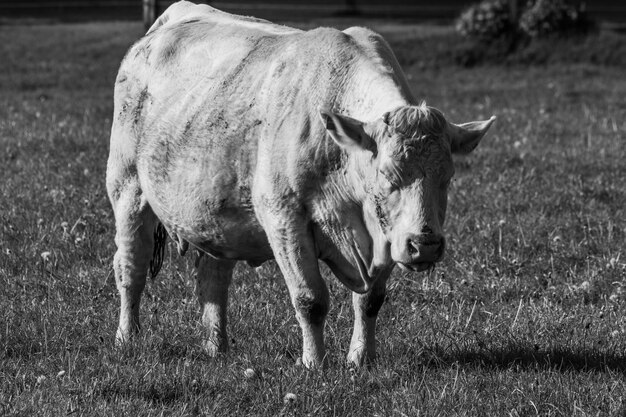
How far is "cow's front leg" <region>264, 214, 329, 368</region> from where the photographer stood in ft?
18.6

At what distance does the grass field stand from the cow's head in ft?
2.68

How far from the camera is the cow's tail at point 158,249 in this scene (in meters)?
7.07

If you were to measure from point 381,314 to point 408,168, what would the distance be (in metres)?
2.16

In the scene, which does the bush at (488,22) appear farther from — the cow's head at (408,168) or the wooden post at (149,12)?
the cow's head at (408,168)

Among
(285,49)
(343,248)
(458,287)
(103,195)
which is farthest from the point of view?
(103,195)

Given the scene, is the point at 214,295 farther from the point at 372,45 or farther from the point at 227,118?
the point at 372,45

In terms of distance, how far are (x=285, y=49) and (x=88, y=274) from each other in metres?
2.45

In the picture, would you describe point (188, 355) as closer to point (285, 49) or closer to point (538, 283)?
point (285, 49)

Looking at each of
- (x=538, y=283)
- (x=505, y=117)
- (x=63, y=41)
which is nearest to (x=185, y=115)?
(x=538, y=283)

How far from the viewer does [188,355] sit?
6.29 m

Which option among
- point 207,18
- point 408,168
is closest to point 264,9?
point 207,18

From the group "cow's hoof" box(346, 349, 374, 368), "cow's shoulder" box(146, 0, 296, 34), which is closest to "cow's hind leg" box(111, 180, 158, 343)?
"cow's shoulder" box(146, 0, 296, 34)

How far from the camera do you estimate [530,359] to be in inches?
241

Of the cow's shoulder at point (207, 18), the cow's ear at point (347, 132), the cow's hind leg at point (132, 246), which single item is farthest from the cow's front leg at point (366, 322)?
the cow's shoulder at point (207, 18)
